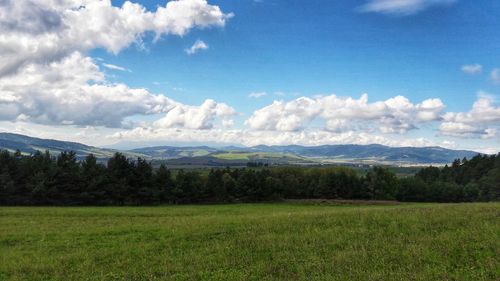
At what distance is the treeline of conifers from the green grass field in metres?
58.7

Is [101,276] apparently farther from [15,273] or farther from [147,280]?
[15,273]

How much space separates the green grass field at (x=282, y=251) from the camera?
1209 cm

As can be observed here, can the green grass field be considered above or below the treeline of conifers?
above

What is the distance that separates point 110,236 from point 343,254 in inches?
502

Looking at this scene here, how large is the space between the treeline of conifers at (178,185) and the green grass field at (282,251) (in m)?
58.7

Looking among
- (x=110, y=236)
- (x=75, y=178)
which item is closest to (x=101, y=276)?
(x=110, y=236)

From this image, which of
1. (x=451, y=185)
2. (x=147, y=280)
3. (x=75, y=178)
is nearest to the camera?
(x=147, y=280)

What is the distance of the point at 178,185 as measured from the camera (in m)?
86.5

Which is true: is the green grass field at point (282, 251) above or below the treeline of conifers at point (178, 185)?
above

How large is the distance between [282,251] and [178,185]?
2909 inches

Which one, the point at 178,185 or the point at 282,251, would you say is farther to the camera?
the point at 178,185

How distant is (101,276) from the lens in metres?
12.8

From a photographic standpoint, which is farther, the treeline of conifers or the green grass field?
the treeline of conifers

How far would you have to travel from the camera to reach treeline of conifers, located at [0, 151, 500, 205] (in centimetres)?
7319
